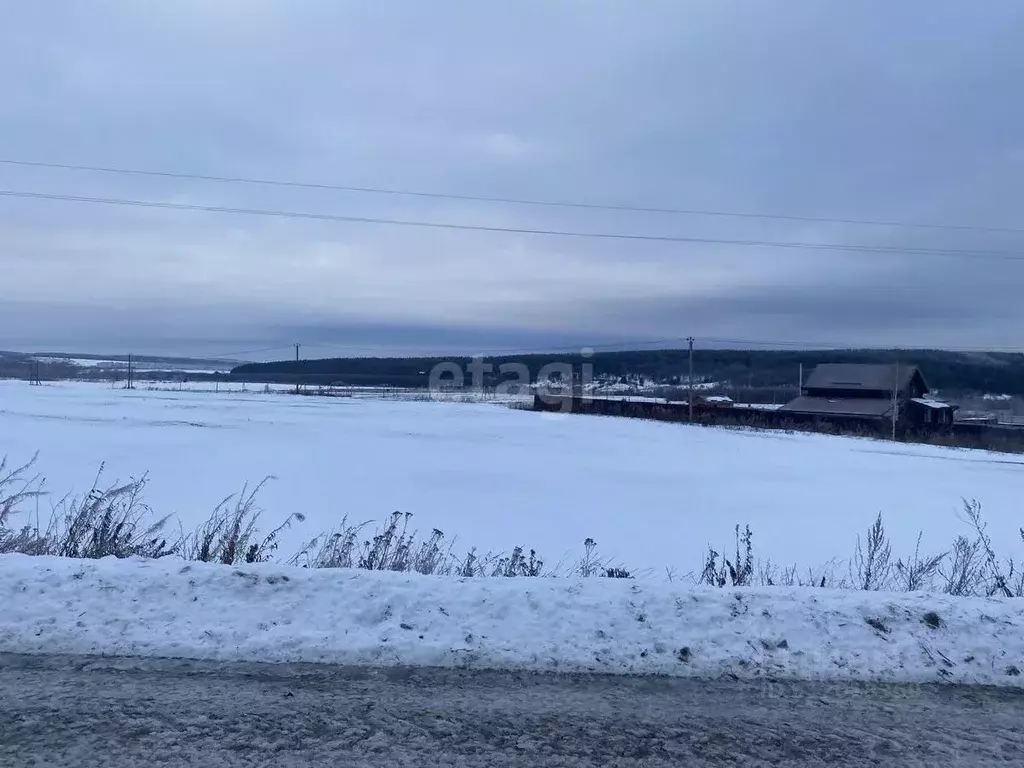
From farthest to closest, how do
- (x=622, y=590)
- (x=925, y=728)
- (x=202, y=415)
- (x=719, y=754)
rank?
(x=202, y=415), (x=622, y=590), (x=925, y=728), (x=719, y=754)

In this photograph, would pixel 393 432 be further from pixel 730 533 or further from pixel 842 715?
pixel 842 715

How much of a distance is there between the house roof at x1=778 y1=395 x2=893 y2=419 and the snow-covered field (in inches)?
700

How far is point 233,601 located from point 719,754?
3643 millimetres

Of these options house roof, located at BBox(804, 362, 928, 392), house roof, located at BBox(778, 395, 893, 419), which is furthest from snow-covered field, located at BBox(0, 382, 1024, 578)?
house roof, located at BBox(804, 362, 928, 392)

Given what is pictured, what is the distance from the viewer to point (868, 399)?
65.5 metres

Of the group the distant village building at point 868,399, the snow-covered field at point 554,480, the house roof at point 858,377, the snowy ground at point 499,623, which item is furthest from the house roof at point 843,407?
the snowy ground at point 499,623

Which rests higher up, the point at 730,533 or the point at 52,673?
the point at 52,673

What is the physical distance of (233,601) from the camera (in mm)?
5785

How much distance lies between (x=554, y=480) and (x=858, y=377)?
53654 mm

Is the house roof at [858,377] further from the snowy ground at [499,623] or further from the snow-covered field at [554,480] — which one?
the snowy ground at [499,623]

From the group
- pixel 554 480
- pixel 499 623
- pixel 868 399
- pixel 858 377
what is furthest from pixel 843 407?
pixel 499 623

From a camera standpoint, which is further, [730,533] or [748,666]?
[730,533]

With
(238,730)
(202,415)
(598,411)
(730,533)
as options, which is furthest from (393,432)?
(238,730)

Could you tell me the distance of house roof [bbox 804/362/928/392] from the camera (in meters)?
64.2
